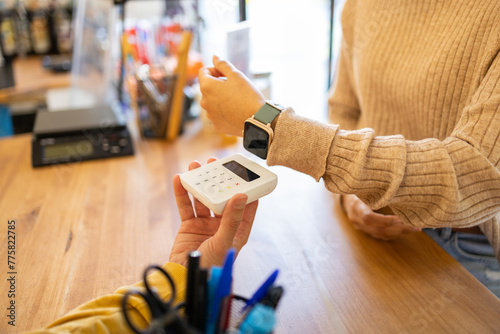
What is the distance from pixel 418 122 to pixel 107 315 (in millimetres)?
657

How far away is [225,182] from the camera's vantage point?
58 centimetres

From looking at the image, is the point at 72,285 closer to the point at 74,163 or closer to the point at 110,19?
the point at 74,163

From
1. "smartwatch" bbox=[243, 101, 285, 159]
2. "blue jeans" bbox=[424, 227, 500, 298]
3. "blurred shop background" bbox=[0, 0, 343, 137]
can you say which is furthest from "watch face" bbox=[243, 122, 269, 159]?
"blurred shop background" bbox=[0, 0, 343, 137]

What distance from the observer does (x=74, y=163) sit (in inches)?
41.3

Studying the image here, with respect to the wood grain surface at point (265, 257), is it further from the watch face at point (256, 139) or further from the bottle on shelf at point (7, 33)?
the bottle on shelf at point (7, 33)

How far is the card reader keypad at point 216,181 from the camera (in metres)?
0.56

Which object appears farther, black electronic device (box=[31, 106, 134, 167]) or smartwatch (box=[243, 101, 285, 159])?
black electronic device (box=[31, 106, 134, 167])

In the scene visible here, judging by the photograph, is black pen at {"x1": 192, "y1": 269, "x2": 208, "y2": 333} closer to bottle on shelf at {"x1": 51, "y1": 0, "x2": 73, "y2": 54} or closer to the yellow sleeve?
the yellow sleeve

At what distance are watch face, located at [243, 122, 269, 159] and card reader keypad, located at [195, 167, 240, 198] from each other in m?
0.05

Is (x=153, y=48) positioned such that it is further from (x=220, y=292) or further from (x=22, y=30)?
(x=220, y=292)

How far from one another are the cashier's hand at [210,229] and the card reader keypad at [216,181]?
0.11 ft

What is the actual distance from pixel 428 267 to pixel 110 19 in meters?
1.30

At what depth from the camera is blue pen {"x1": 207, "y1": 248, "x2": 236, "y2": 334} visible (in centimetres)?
35

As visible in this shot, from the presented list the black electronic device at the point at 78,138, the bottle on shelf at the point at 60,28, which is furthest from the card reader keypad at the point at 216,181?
the bottle on shelf at the point at 60,28
